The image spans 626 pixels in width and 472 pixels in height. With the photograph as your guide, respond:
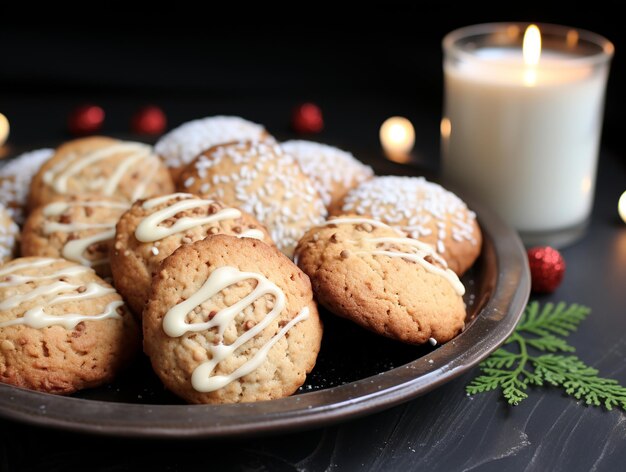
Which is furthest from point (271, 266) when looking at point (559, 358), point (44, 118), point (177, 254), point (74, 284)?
Result: point (44, 118)

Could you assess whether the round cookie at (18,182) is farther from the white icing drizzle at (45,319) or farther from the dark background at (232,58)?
the dark background at (232,58)

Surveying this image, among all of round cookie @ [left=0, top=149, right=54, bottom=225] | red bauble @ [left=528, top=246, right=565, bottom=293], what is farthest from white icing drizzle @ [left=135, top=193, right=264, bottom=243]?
red bauble @ [left=528, top=246, right=565, bottom=293]

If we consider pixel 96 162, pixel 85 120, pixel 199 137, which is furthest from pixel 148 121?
pixel 96 162

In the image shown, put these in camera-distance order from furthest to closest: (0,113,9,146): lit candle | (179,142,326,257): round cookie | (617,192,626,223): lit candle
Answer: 1. (0,113,9,146): lit candle
2. (617,192,626,223): lit candle
3. (179,142,326,257): round cookie

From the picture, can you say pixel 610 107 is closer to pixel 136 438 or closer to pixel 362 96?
pixel 362 96

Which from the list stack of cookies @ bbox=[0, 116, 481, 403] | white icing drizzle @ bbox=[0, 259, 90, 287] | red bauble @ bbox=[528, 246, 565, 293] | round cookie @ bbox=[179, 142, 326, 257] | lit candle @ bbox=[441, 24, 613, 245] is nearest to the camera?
stack of cookies @ bbox=[0, 116, 481, 403]

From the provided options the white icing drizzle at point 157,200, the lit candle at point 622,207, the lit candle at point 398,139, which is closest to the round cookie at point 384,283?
the white icing drizzle at point 157,200

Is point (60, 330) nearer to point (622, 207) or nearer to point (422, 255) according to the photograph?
point (422, 255)

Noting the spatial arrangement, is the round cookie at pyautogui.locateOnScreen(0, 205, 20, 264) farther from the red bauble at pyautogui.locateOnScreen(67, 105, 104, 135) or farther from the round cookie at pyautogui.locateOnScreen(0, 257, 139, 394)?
the red bauble at pyautogui.locateOnScreen(67, 105, 104, 135)
